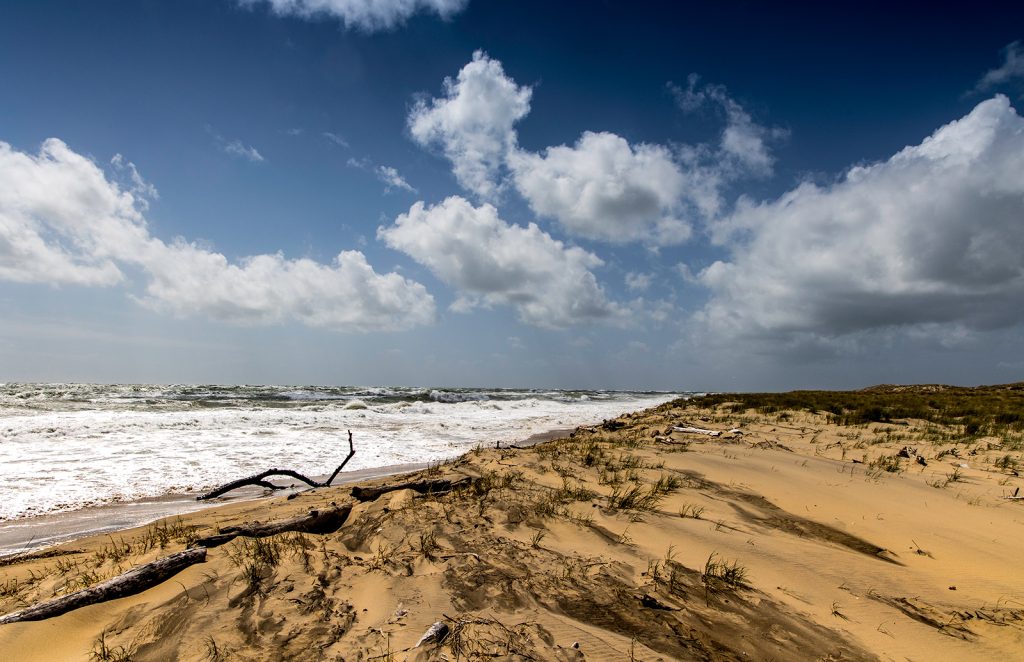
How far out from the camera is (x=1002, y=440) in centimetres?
1265

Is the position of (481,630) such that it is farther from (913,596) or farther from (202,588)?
(913,596)

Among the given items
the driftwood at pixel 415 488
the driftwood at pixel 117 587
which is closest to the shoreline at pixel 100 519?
the driftwood at pixel 117 587

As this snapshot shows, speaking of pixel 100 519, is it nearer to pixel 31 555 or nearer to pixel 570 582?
pixel 31 555

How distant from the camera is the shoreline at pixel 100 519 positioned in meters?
5.96

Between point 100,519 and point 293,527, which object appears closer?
point 293,527

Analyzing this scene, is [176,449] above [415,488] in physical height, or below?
below

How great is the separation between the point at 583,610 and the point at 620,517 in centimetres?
207

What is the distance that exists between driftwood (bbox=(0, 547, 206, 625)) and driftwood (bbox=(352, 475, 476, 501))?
196 cm

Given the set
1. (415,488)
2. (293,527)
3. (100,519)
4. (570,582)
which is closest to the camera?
(570,582)

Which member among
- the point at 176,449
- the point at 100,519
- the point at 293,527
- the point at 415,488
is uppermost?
the point at 415,488

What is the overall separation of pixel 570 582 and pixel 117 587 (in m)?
3.11

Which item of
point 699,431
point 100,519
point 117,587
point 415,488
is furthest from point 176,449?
point 699,431

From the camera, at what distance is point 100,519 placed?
22.9 feet

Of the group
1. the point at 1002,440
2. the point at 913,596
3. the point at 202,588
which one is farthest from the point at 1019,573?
the point at 1002,440
